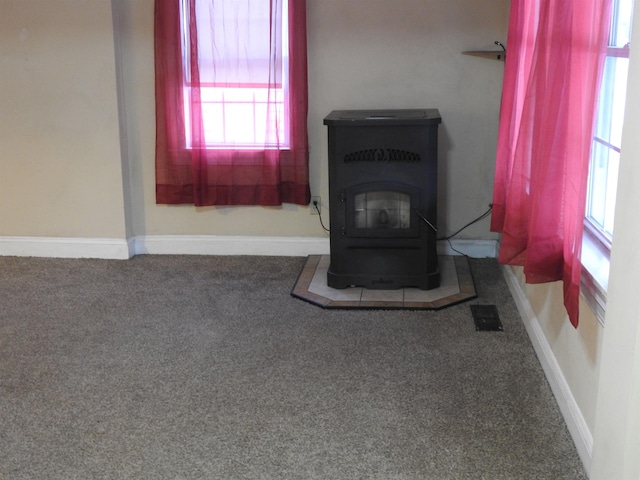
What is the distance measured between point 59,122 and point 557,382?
3.06 m

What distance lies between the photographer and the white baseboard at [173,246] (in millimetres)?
4527

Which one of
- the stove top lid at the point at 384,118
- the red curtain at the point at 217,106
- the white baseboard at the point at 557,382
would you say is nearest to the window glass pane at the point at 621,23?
the white baseboard at the point at 557,382

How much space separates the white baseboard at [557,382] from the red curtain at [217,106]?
145 cm

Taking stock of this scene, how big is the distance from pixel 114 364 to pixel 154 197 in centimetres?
169

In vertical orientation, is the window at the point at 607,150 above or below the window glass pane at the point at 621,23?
below

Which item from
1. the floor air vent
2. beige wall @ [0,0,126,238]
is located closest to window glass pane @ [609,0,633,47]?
the floor air vent

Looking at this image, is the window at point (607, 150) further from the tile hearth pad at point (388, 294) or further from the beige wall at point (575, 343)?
the tile hearth pad at point (388, 294)

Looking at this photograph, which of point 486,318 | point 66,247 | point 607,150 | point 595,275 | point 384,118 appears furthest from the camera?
point 66,247

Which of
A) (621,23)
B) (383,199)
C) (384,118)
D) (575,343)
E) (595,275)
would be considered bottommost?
(575,343)

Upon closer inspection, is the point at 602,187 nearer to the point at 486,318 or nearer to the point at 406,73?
the point at 486,318

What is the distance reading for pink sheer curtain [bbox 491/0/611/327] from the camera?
84.6 inches

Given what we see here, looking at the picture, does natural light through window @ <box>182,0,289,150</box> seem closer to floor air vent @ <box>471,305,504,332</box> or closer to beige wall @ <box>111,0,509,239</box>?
beige wall @ <box>111,0,509,239</box>

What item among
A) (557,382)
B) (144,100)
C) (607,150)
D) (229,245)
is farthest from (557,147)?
(144,100)

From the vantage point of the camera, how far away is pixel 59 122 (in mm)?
4406
